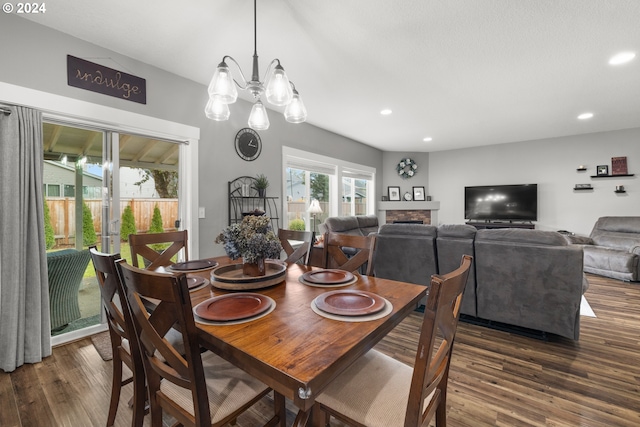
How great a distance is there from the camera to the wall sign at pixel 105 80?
237 centimetres

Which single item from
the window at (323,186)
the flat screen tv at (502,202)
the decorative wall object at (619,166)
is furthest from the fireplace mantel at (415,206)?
the decorative wall object at (619,166)

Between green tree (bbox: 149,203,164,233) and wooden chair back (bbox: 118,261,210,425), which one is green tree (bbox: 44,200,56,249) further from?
wooden chair back (bbox: 118,261,210,425)

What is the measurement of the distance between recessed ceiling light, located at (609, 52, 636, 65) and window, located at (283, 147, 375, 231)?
3703 millimetres

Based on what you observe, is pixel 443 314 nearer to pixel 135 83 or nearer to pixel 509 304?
pixel 509 304

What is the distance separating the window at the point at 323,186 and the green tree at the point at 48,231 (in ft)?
8.57

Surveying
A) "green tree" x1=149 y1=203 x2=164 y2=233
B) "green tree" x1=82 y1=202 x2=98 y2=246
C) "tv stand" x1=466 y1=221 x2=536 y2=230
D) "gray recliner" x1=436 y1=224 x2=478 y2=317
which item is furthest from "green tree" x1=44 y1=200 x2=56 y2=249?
"tv stand" x1=466 y1=221 x2=536 y2=230

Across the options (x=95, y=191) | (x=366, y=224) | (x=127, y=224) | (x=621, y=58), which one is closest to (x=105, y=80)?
(x=95, y=191)

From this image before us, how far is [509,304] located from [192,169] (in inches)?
137

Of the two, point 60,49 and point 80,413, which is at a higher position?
point 60,49

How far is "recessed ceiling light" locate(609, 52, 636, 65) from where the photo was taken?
2.67 meters

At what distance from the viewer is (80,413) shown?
165 cm

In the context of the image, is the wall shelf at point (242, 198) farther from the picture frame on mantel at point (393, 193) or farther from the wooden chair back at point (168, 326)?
the picture frame on mantel at point (393, 193)

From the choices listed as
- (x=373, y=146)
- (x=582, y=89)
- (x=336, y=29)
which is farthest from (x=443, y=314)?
(x=373, y=146)

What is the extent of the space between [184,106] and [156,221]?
4.27 feet
